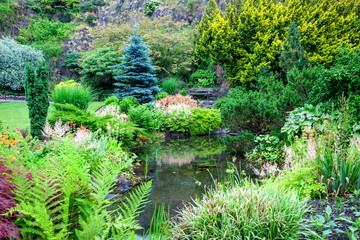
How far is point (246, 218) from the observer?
2471 millimetres

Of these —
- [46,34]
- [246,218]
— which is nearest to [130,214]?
[246,218]

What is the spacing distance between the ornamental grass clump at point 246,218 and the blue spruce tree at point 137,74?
42.6 feet

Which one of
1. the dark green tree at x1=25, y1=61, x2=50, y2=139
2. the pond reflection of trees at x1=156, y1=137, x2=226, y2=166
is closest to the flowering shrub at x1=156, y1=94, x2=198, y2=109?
the pond reflection of trees at x1=156, y1=137, x2=226, y2=166

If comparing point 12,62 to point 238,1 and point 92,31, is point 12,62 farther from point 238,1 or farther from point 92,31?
point 238,1

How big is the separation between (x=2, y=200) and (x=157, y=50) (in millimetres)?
19119

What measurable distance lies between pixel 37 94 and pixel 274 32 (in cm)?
1171

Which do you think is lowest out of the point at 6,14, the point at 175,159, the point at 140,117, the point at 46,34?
the point at 175,159

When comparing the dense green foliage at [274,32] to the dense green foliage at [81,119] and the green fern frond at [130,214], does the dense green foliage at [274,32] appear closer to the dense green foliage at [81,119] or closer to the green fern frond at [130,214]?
the dense green foliage at [81,119]

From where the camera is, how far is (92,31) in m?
21.4

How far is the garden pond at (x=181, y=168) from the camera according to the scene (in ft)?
14.8

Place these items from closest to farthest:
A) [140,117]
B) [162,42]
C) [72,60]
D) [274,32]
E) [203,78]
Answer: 1. [140,117]
2. [274,32]
3. [162,42]
4. [203,78]
5. [72,60]

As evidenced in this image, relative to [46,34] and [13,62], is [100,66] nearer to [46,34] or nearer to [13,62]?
[13,62]

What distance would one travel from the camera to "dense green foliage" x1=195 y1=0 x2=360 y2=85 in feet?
45.8

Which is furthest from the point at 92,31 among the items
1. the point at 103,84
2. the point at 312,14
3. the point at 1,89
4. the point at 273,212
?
the point at 273,212
